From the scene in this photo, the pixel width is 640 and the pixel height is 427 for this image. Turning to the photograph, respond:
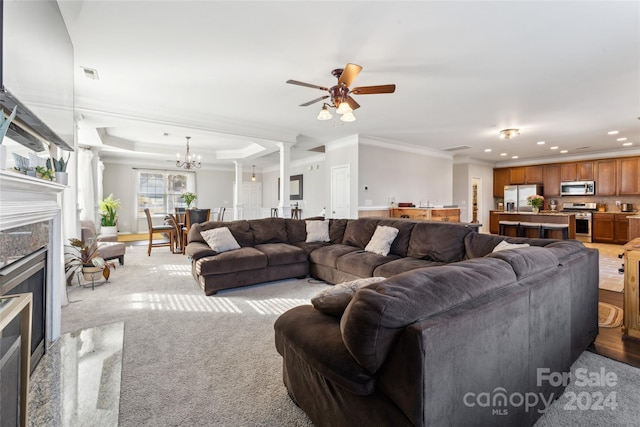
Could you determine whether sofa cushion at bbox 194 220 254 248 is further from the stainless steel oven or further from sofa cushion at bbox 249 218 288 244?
the stainless steel oven

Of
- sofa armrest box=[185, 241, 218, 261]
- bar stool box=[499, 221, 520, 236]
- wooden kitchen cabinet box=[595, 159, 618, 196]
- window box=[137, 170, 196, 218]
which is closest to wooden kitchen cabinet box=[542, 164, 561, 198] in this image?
wooden kitchen cabinet box=[595, 159, 618, 196]

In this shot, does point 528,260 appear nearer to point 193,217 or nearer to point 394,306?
point 394,306

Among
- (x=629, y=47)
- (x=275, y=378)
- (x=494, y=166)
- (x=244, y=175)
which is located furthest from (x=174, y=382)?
(x=494, y=166)

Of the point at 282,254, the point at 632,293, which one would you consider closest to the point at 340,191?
the point at 282,254

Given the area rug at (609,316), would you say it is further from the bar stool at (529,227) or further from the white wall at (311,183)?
the white wall at (311,183)

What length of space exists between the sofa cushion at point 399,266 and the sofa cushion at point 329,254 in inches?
28.5

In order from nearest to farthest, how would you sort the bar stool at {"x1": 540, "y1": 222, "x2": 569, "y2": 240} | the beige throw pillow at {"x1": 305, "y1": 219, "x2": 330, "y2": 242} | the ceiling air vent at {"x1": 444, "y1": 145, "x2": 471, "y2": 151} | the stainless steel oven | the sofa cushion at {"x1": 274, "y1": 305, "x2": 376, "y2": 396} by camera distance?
1. the sofa cushion at {"x1": 274, "y1": 305, "x2": 376, "y2": 396}
2. the beige throw pillow at {"x1": 305, "y1": 219, "x2": 330, "y2": 242}
3. the bar stool at {"x1": 540, "y1": 222, "x2": 569, "y2": 240}
4. the ceiling air vent at {"x1": 444, "y1": 145, "x2": 471, "y2": 151}
5. the stainless steel oven

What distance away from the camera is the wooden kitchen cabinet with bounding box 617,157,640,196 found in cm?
765

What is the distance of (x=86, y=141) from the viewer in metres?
6.27

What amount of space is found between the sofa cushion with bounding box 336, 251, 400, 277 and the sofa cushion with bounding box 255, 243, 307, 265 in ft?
2.14

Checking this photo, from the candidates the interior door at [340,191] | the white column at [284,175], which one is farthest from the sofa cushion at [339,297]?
the interior door at [340,191]

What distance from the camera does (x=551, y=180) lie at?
361 inches

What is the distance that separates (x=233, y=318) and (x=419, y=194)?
6.03 metres

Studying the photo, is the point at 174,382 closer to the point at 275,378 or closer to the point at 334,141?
the point at 275,378
